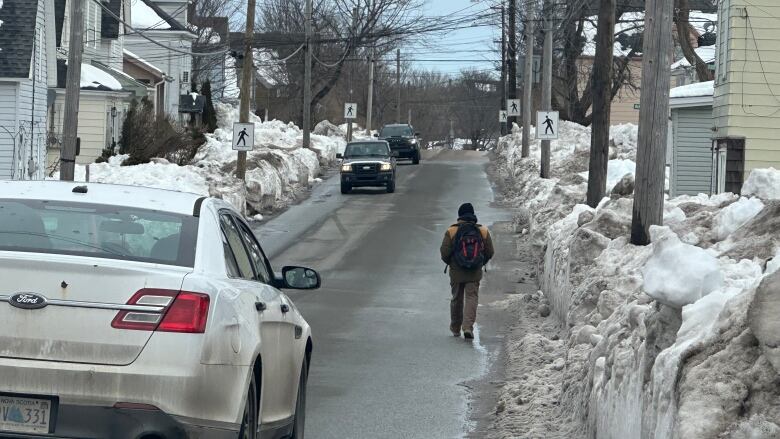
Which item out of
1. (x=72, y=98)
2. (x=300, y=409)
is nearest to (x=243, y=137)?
(x=72, y=98)

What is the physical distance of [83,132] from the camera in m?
43.7

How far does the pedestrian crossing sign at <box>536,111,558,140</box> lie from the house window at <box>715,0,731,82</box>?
28.3ft

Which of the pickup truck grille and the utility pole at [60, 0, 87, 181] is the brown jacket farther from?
the pickup truck grille

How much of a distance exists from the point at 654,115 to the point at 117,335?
9401 mm

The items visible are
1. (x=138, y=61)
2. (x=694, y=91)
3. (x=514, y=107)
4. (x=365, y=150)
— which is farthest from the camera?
(x=514, y=107)

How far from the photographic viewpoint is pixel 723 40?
2573 centimetres

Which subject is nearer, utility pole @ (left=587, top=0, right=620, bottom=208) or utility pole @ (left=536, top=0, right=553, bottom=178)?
utility pole @ (left=587, top=0, right=620, bottom=208)

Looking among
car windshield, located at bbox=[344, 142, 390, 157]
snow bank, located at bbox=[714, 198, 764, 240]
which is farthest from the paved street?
car windshield, located at bbox=[344, 142, 390, 157]

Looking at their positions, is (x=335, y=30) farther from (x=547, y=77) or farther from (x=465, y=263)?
(x=465, y=263)

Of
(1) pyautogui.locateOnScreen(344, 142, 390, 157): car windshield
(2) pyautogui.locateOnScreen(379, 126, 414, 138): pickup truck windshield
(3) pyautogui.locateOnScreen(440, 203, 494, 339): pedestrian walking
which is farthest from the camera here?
(2) pyautogui.locateOnScreen(379, 126, 414, 138): pickup truck windshield

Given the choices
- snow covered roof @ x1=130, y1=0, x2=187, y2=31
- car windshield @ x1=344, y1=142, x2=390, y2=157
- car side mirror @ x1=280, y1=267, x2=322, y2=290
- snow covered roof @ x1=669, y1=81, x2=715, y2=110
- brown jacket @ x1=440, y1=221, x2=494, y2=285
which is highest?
snow covered roof @ x1=130, y1=0, x2=187, y2=31

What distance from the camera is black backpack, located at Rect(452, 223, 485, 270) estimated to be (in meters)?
15.5

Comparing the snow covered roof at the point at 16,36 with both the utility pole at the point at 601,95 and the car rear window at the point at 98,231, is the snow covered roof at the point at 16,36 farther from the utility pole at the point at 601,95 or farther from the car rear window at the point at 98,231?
the car rear window at the point at 98,231

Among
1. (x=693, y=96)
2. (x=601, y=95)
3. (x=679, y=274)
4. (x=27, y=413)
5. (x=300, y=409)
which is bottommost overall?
(x=300, y=409)
